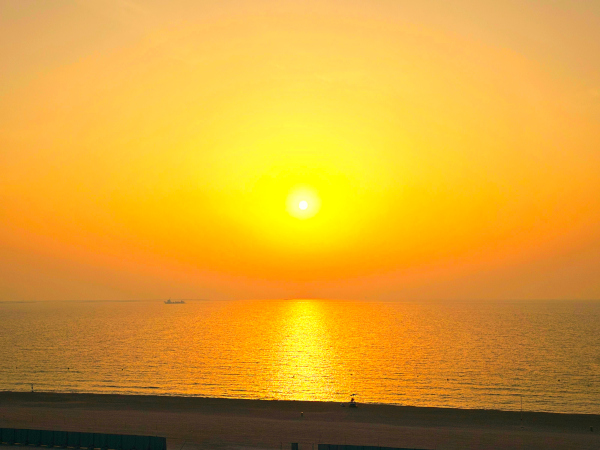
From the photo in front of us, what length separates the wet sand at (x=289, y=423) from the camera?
46.6 metres

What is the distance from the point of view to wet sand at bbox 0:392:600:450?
46.6 meters

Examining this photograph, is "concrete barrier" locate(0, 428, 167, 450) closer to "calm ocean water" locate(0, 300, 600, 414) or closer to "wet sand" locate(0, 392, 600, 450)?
"wet sand" locate(0, 392, 600, 450)

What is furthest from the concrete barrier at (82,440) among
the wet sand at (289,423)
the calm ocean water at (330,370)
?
the calm ocean water at (330,370)

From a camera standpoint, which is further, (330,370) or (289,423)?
(330,370)

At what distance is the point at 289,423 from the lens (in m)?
54.3

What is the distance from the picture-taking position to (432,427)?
52.5 m

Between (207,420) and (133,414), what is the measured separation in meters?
8.65

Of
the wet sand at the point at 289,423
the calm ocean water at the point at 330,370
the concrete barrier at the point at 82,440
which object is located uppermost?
the calm ocean water at the point at 330,370

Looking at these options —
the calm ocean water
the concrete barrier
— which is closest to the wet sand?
the concrete barrier

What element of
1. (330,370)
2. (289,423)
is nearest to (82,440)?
(289,423)

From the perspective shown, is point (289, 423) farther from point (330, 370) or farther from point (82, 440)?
point (330, 370)

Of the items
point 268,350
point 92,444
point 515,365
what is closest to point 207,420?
point 92,444

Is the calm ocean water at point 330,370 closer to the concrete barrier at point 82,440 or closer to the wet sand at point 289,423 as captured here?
the wet sand at point 289,423

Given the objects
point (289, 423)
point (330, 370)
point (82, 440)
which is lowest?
point (82, 440)
